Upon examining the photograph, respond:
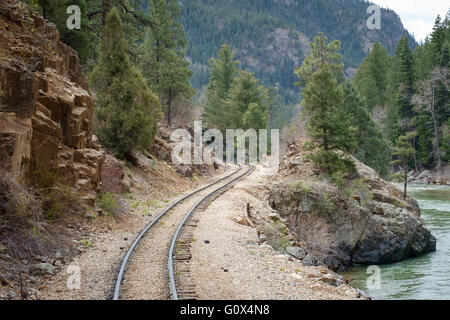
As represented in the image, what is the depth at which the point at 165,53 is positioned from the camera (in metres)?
36.3

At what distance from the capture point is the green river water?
15.8 metres

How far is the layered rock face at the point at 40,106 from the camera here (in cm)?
1084

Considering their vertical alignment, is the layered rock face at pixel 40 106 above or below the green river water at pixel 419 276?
above

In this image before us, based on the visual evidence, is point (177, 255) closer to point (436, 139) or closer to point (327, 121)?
point (327, 121)

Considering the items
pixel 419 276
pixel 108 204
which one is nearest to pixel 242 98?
pixel 419 276

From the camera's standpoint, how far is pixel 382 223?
75.0ft

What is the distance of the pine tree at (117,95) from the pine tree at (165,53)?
13.8 m

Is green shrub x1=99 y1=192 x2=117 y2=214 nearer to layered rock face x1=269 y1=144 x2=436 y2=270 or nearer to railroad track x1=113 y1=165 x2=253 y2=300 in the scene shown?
railroad track x1=113 y1=165 x2=253 y2=300

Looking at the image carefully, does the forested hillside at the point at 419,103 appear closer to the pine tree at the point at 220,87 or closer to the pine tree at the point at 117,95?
the pine tree at the point at 220,87

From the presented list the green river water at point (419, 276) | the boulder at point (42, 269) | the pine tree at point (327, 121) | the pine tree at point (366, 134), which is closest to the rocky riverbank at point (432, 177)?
the pine tree at point (366, 134)

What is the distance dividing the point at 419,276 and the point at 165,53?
2706cm

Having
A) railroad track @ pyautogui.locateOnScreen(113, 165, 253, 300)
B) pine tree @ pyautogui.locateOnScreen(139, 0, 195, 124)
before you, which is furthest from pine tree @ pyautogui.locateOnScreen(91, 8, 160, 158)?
pine tree @ pyautogui.locateOnScreen(139, 0, 195, 124)

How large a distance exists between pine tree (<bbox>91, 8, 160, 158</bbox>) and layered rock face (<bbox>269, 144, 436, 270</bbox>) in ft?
27.2
